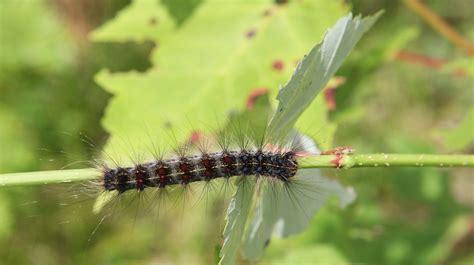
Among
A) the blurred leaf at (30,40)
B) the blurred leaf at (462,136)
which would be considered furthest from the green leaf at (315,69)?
the blurred leaf at (30,40)

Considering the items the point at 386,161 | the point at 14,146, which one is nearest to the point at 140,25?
the point at 386,161

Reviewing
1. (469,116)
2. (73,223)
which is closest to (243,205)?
(469,116)

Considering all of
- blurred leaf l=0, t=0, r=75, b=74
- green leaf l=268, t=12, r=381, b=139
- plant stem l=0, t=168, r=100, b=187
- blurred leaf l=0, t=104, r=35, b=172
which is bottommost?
plant stem l=0, t=168, r=100, b=187

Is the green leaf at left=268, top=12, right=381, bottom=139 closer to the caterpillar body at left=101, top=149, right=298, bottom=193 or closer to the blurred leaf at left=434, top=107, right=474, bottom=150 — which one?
the caterpillar body at left=101, top=149, right=298, bottom=193

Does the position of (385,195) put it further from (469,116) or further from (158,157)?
(158,157)

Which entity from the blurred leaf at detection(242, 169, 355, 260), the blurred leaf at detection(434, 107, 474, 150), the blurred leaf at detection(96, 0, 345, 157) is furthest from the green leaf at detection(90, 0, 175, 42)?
the blurred leaf at detection(434, 107, 474, 150)

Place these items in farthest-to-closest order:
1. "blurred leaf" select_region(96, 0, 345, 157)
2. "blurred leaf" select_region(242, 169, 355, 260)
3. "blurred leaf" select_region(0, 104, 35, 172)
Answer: "blurred leaf" select_region(0, 104, 35, 172) → "blurred leaf" select_region(96, 0, 345, 157) → "blurred leaf" select_region(242, 169, 355, 260)

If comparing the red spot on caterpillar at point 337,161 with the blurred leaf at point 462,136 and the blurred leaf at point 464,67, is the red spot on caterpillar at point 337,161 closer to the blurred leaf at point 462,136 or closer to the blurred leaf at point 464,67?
the blurred leaf at point 462,136

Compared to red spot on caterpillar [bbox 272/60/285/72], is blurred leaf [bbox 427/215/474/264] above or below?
below
